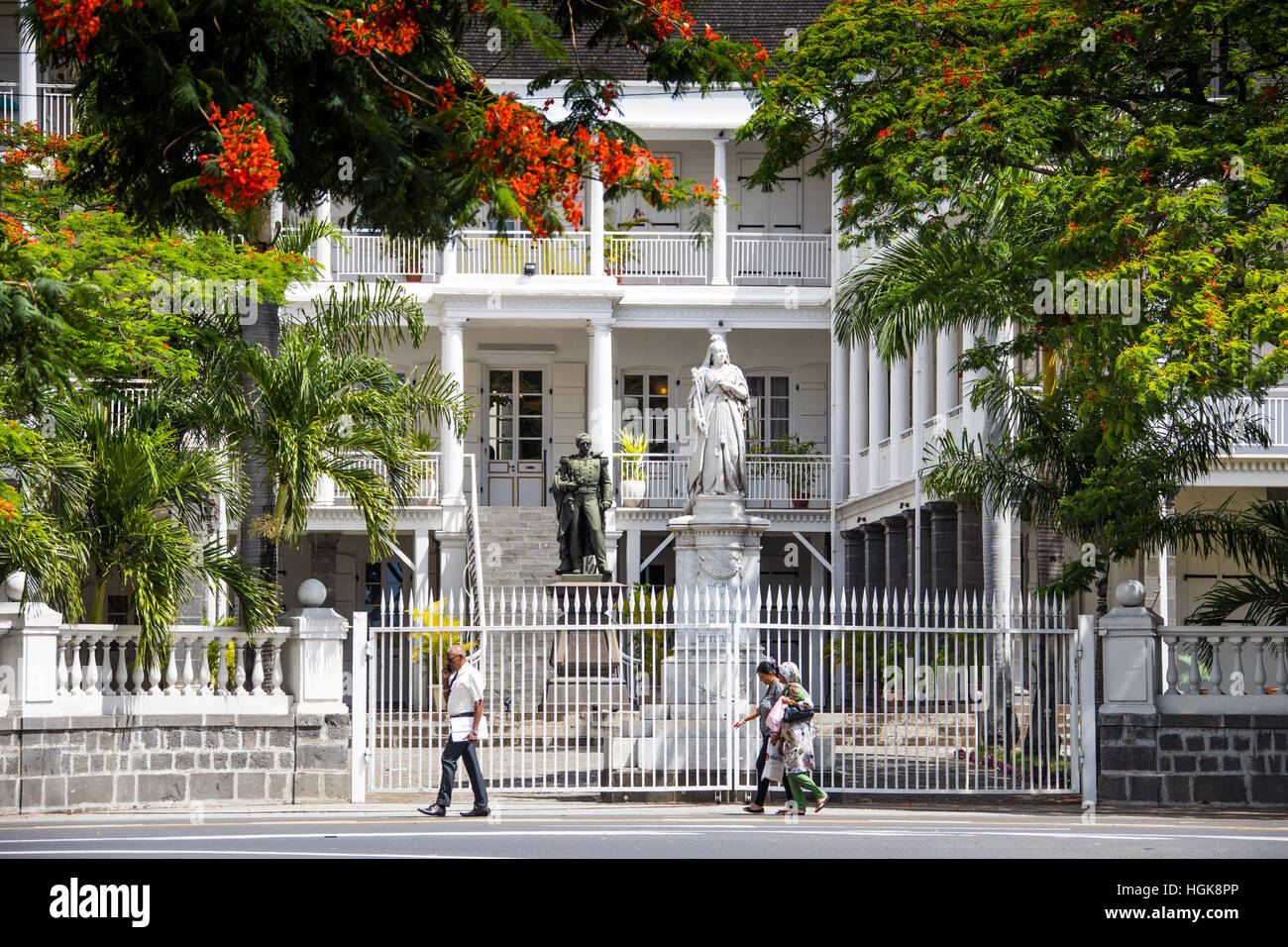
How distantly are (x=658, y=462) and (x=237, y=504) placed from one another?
50.6 ft

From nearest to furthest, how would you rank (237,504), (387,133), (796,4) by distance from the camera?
(387,133) → (237,504) → (796,4)

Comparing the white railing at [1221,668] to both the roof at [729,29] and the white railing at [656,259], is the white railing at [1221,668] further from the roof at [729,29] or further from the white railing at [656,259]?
the roof at [729,29]

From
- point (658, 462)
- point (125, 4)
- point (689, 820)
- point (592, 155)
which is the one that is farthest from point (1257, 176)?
point (658, 462)

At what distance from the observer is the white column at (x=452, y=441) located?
99.3ft

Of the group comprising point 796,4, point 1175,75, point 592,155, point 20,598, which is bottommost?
point 20,598

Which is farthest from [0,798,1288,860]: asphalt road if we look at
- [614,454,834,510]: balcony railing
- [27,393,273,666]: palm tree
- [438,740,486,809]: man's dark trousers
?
[614,454,834,510]: balcony railing

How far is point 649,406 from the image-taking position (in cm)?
3438

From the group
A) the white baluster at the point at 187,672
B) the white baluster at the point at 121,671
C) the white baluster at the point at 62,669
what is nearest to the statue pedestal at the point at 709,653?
the white baluster at the point at 187,672

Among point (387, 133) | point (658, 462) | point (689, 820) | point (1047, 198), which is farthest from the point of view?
point (658, 462)

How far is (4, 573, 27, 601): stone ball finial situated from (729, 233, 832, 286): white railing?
20.1 meters

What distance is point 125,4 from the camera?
6637 mm

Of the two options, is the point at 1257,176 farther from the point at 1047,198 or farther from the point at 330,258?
the point at 330,258

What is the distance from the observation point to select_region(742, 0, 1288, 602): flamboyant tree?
45.8 feet

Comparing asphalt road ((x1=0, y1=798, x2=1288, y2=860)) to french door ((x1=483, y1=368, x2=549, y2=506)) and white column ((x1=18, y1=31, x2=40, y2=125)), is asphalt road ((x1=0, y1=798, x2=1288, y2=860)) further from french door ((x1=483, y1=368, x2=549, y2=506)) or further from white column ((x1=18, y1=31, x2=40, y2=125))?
french door ((x1=483, y1=368, x2=549, y2=506))
